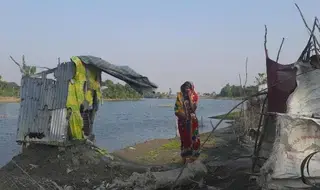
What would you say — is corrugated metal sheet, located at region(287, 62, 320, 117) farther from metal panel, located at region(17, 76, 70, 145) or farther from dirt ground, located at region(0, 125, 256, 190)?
metal panel, located at region(17, 76, 70, 145)

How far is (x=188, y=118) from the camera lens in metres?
8.29

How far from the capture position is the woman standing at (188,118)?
829 centimetres

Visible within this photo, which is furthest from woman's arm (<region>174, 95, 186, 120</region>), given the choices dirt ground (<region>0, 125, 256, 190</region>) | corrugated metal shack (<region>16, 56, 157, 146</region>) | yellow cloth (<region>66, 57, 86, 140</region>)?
yellow cloth (<region>66, 57, 86, 140</region>)

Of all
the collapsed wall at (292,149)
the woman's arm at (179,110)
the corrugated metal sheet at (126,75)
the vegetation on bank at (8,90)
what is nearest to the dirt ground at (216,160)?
the collapsed wall at (292,149)

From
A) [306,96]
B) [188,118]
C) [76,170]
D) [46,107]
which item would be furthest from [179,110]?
[306,96]

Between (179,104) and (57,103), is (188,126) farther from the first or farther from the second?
(57,103)

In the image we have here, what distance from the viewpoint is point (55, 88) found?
8984 millimetres

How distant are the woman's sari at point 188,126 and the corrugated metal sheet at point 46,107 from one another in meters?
2.62

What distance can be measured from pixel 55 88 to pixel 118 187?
359 cm

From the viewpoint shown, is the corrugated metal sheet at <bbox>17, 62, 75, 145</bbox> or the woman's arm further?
the corrugated metal sheet at <bbox>17, 62, 75, 145</bbox>

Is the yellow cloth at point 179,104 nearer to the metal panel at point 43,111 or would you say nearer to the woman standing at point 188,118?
the woman standing at point 188,118

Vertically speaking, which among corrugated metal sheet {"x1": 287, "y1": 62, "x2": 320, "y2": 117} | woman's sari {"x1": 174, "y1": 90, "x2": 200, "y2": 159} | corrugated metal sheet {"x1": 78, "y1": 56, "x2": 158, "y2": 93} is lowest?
woman's sari {"x1": 174, "y1": 90, "x2": 200, "y2": 159}

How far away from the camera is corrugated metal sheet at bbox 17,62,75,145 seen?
882 centimetres

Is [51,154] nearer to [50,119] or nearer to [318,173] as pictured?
[50,119]
